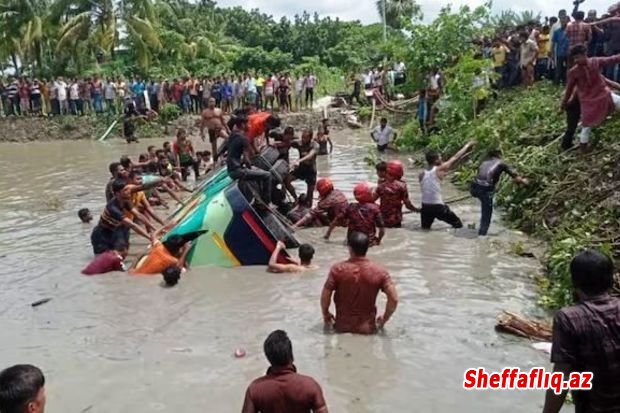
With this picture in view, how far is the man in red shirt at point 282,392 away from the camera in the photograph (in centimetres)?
410

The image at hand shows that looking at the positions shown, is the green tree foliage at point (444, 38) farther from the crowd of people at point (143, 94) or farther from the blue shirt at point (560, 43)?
the crowd of people at point (143, 94)

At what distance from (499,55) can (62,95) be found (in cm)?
1869

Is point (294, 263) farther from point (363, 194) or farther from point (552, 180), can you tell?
point (552, 180)

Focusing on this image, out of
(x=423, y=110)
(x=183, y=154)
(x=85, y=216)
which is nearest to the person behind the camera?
(x=85, y=216)

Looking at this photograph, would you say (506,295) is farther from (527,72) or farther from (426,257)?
(527,72)

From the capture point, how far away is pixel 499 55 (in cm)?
1862

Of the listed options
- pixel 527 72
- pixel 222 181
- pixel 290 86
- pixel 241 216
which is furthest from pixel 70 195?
pixel 290 86

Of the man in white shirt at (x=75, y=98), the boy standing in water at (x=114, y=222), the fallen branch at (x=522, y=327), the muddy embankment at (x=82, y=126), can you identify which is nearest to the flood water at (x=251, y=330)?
the fallen branch at (x=522, y=327)

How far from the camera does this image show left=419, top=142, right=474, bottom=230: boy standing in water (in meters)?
10.5

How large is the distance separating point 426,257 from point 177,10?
34.4m

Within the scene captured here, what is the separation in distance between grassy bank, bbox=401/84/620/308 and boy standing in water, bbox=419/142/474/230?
1109 millimetres

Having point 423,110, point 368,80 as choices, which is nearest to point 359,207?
point 423,110

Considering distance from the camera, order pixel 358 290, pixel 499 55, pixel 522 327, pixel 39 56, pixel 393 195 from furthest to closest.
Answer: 1. pixel 39 56
2. pixel 499 55
3. pixel 393 195
4. pixel 522 327
5. pixel 358 290

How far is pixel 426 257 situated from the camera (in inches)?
386
